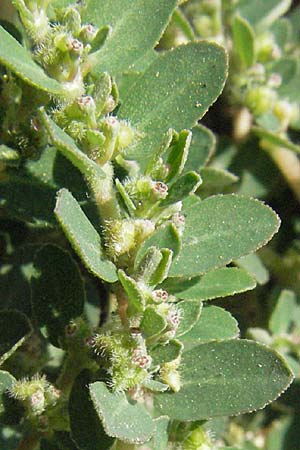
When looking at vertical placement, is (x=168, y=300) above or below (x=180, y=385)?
above

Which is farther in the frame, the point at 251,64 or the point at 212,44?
the point at 251,64

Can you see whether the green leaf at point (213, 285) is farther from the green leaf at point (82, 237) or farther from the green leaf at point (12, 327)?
the green leaf at point (12, 327)

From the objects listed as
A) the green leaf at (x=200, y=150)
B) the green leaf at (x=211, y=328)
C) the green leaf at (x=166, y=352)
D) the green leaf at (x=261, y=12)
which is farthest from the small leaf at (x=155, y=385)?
the green leaf at (x=261, y=12)

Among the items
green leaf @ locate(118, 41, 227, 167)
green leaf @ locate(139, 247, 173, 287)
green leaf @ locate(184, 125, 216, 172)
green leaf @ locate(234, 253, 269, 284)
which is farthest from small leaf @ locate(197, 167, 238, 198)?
green leaf @ locate(139, 247, 173, 287)

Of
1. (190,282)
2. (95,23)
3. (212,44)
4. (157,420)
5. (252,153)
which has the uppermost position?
(95,23)

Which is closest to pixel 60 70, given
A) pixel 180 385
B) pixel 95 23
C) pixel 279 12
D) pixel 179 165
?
pixel 95 23

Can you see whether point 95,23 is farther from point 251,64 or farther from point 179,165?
point 251,64
